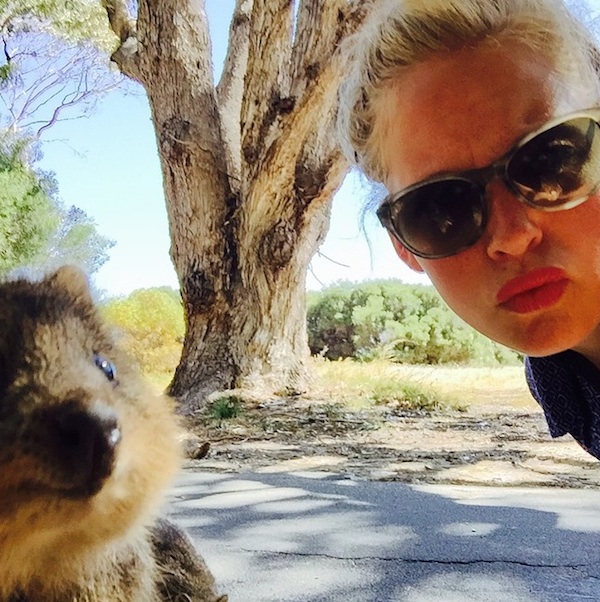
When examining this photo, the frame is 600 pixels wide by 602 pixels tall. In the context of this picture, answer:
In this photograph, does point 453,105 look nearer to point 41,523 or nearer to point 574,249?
point 574,249

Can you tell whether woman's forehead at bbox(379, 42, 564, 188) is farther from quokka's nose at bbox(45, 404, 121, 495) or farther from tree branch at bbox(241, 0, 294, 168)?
tree branch at bbox(241, 0, 294, 168)

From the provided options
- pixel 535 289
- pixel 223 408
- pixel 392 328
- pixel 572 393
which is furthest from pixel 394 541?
pixel 392 328

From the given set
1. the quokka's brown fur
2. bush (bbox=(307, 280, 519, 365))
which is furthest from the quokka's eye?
bush (bbox=(307, 280, 519, 365))

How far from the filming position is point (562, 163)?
3.06ft

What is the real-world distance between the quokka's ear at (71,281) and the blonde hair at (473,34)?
0.52 meters

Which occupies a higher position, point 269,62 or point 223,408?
point 269,62

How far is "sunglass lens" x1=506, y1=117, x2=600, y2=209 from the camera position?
923 millimetres

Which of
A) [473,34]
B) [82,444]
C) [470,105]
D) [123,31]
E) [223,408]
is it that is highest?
[123,31]

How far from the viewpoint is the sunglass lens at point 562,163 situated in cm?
92

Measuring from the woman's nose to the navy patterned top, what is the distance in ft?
1.27

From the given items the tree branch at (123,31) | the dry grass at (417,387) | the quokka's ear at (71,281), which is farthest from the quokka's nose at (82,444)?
the tree branch at (123,31)

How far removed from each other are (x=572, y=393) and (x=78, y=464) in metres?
0.94

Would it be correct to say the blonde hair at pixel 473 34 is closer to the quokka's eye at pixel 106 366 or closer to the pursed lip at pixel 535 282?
the pursed lip at pixel 535 282

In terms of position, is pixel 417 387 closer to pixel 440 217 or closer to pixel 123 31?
pixel 123 31
